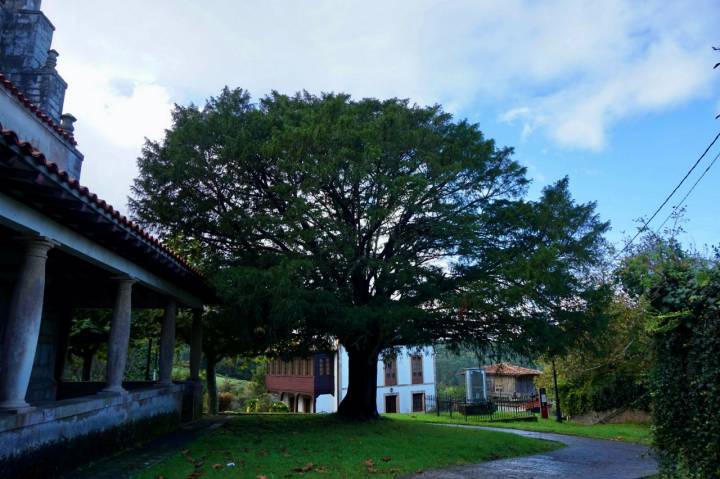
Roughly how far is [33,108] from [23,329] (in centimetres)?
673

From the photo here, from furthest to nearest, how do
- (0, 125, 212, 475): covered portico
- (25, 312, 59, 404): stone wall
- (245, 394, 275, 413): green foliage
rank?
(245, 394, 275, 413): green foliage
(25, 312, 59, 404): stone wall
(0, 125, 212, 475): covered portico

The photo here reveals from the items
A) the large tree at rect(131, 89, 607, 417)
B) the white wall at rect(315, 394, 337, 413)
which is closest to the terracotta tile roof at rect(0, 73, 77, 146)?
the large tree at rect(131, 89, 607, 417)

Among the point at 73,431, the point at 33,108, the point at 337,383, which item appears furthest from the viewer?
the point at 337,383

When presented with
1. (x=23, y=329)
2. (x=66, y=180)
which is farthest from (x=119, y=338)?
(x=66, y=180)

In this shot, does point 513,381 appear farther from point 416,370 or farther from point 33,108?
point 33,108

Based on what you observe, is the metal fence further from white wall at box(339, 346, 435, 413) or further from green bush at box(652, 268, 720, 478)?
green bush at box(652, 268, 720, 478)

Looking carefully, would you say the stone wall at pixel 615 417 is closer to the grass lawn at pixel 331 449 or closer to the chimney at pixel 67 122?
the grass lawn at pixel 331 449

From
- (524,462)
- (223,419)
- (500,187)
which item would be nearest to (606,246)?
(500,187)

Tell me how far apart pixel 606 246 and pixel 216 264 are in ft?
35.1

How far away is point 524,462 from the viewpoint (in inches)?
419

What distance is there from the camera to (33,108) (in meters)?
11.6

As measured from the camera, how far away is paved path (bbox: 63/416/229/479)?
7.58 metres

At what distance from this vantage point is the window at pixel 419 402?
43531 millimetres

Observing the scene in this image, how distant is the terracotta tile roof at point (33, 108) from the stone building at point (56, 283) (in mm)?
39
